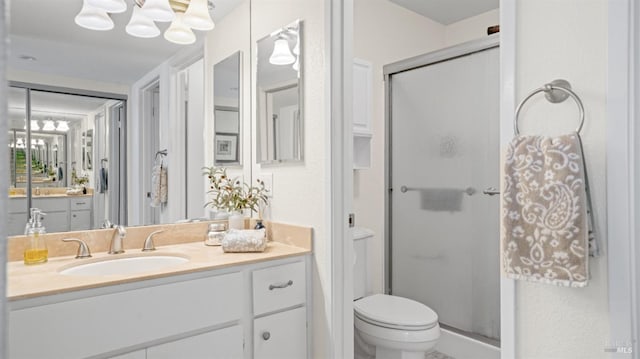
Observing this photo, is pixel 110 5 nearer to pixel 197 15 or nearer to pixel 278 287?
pixel 197 15

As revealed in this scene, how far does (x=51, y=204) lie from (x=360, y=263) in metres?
1.66

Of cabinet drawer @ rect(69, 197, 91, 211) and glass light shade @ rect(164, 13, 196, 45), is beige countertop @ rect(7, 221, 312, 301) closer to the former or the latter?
cabinet drawer @ rect(69, 197, 91, 211)

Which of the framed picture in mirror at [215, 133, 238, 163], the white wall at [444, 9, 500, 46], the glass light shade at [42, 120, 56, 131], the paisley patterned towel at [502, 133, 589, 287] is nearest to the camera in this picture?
the paisley patterned towel at [502, 133, 589, 287]

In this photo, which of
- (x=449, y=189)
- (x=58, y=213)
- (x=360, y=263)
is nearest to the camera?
(x=58, y=213)

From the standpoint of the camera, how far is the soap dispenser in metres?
1.45

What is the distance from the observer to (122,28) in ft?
5.72

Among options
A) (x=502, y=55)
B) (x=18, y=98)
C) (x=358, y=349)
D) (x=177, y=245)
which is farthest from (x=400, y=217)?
(x=18, y=98)

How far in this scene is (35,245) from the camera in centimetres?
147

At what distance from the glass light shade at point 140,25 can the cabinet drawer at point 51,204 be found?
32.6 inches

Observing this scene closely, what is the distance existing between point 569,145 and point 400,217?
1.91m

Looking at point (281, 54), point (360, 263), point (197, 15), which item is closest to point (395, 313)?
point (360, 263)

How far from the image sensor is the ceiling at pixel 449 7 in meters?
2.94

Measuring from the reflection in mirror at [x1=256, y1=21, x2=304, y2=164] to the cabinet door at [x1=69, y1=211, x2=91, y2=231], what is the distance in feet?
2.82

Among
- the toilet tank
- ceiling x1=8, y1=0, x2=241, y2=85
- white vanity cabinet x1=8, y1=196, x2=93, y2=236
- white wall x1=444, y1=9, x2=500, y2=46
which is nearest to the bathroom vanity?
white vanity cabinet x1=8, y1=196, x2=93, y2=236
